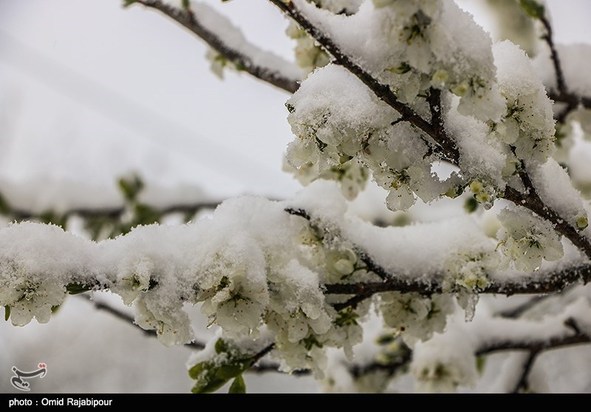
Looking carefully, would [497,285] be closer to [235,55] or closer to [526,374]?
[526,374]

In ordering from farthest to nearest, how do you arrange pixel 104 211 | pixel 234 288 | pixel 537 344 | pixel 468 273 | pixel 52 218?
pixel 104 211
pixel 52 218
pixel 537 344
pixel 468 273
pixel 234 288

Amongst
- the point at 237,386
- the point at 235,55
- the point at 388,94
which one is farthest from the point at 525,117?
the point at 235,55

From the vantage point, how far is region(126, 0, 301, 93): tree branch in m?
1.83

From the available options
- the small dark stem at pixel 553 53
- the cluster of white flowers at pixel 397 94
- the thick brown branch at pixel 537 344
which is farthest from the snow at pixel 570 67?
the cluster of white flowers at pixel 397 94

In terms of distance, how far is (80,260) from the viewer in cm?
98

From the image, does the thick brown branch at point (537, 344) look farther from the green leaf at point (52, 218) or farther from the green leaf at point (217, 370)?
the green leaf at point (52, 218)

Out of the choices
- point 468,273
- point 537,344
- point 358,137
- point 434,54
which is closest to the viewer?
point 434,54

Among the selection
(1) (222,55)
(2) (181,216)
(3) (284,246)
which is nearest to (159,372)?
(2) (181,216)

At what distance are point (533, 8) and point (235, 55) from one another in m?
0.82

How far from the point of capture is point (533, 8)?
1525mm

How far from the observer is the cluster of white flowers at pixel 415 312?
3.99ft

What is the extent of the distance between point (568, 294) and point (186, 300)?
207cm

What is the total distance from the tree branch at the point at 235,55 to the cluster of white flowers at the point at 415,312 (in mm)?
812
